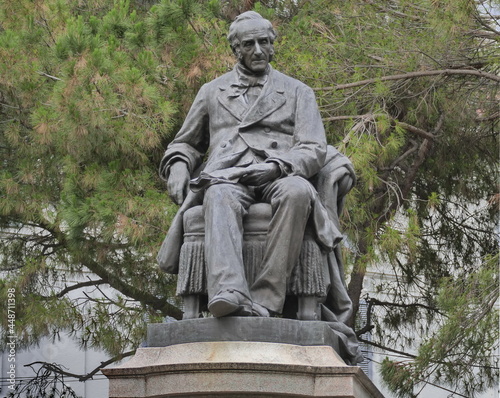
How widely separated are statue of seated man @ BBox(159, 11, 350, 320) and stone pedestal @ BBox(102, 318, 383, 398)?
16 cm

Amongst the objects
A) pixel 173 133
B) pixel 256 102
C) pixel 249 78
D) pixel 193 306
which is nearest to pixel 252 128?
pixel 256 102

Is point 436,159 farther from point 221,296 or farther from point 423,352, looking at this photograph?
point 221,296

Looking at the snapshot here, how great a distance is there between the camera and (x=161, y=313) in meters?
11.9

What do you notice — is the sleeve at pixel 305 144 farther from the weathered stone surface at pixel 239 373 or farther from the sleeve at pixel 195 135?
the weathered stone surface at pixel 239 373

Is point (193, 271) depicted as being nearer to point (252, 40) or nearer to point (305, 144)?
point (305, 144)

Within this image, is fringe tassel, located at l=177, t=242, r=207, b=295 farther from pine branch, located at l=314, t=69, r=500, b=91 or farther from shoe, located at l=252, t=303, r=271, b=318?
pine branch, located at l=314, t=69, r=500, b=91

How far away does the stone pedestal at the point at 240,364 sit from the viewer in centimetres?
578

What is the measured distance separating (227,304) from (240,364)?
1.08ft

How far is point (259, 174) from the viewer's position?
6469 mm

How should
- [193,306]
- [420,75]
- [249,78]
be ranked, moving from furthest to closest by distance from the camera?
[420,75] → [249,78] → [193,306]

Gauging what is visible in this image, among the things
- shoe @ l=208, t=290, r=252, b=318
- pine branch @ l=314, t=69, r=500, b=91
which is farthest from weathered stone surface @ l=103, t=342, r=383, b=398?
pine branch @ l=314, t=69, r=500, b=91

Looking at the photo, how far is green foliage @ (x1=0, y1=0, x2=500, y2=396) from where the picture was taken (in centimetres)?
1079

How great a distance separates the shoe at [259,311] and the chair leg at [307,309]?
0.78 ft

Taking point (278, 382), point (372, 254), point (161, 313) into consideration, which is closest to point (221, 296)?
point (278, 382)
